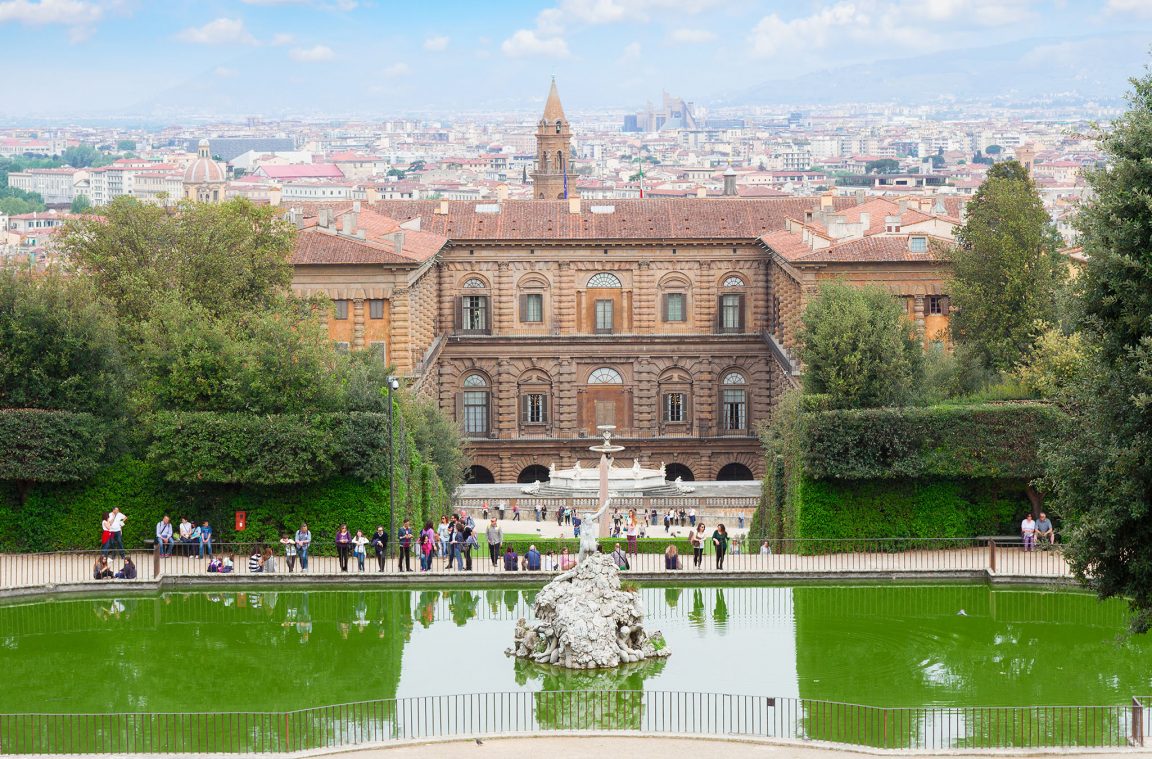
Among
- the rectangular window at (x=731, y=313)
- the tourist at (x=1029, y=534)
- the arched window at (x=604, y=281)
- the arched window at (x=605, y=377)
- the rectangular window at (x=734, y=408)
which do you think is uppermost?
the arched window at (x=604, y=281)

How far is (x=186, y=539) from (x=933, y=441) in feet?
57.1

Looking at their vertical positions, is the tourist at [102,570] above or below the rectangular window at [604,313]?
below

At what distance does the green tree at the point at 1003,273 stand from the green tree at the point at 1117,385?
102 ft

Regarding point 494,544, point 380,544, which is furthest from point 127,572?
point 494,544

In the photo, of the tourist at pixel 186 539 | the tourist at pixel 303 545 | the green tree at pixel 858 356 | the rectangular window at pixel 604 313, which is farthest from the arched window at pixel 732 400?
the tourist at pixel 186 539

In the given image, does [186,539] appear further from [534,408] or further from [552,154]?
[552,154]

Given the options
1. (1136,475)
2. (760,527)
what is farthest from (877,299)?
(1136,475)

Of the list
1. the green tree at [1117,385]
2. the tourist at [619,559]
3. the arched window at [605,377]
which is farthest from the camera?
the arched window at [605,377]

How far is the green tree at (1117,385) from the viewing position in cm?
3005

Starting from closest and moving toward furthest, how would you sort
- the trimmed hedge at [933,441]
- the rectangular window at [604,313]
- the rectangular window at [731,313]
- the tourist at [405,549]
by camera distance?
the tourist at [405,549] → the trimmed hedge at [933,441] → the rectangular window at [731,313] → the rectangular window at [604,313]

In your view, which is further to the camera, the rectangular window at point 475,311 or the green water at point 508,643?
the rectangular window at point 475,311

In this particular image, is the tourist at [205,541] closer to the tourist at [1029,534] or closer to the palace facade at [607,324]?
the tourist at [1029,534]

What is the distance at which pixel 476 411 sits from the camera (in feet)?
272

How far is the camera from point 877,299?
183 ft
